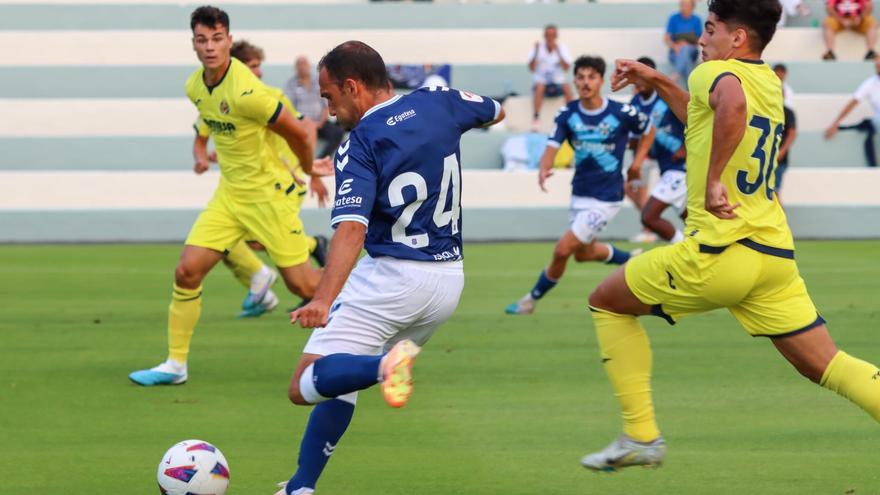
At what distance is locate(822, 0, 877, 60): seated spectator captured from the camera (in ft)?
83.6

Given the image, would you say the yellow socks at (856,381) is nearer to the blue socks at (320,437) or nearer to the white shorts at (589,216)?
the blue socks at (320,437)

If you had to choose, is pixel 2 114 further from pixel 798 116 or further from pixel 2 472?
pixel 2 472

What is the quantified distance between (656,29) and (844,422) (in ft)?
61.4

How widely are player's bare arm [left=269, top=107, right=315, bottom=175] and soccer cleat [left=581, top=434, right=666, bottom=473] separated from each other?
156 inches

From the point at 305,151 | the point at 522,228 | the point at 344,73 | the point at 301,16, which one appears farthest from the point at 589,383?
the point at 301,16

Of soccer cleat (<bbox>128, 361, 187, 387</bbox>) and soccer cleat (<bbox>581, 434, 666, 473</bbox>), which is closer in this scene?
soccer cleat (<bbox>581, 434, 666, 473</bbox>)

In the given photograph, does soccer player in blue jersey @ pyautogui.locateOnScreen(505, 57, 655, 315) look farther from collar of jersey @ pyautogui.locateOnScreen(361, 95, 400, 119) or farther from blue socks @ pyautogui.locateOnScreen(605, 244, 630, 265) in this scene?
collar of jersey @ pyautogui.locateOnScreen(361, 95, 400, 119)

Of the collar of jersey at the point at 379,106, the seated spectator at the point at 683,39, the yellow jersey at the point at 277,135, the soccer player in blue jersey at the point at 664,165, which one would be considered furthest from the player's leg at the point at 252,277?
the seated spectator at the point at 683,39

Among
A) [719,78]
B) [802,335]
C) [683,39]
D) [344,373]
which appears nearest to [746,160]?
[719,78]

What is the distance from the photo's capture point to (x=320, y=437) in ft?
19.8

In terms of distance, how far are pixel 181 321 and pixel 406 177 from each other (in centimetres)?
383

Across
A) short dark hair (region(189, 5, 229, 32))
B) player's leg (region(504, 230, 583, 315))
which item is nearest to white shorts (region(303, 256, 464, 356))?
short dark hair (region(189, 5, 229, 32))

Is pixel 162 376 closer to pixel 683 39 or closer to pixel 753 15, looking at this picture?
pixel 753 15

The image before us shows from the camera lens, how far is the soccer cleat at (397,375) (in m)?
5.43
